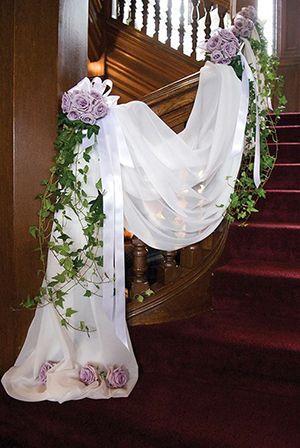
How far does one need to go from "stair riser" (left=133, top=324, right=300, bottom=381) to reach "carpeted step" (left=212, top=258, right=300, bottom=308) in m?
0.39

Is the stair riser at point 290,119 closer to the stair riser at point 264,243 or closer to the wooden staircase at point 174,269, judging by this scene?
the stair riser at point 264,243

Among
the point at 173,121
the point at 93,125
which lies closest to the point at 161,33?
the point at 173,121

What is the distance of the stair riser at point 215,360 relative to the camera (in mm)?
1940

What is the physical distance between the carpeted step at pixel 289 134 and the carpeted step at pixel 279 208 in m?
1.12

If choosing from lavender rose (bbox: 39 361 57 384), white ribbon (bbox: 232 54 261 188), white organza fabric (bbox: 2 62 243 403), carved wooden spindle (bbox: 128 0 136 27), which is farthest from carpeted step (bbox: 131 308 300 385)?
carved wooden spindle (bbox: 128 0 136 27)

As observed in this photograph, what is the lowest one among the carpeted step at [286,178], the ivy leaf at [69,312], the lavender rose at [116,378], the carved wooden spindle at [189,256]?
the lavender rose at [116,378]

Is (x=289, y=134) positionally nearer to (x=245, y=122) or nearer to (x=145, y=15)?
(x=245, y=122)

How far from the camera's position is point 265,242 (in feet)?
8.87

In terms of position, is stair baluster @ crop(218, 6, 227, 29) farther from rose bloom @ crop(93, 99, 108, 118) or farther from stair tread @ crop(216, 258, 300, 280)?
rose bloom @ crop(93, 99, 108, 118)

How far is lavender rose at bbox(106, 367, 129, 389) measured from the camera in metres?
1.96

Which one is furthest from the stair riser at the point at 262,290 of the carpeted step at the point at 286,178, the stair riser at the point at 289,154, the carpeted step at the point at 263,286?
the stair riser at the point at 289,154

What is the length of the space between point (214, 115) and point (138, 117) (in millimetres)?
410

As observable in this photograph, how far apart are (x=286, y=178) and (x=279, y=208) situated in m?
0.43

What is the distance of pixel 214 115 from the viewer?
236cm
